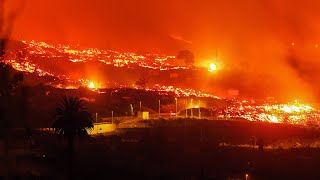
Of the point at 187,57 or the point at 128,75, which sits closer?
the point at 128,75

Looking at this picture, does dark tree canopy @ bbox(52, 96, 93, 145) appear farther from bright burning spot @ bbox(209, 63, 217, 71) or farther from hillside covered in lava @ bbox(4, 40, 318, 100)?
bright burning spot @ bbox(209, 63, 217, 71)

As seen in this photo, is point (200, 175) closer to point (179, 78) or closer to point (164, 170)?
point (164, 170)

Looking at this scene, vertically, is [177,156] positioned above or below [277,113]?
below

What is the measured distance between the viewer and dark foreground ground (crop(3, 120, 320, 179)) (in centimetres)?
2883

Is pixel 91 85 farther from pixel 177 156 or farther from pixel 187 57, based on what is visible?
pixel 177 156

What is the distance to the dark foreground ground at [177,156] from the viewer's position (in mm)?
28828

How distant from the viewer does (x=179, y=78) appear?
9238cm

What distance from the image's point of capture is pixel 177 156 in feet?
113

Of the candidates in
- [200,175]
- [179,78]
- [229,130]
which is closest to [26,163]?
[200,175]

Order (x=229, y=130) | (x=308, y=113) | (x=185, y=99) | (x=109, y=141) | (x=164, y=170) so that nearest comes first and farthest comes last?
(x=164, y=170)
(x=109, y=141)
(x=229, y=130)
(x=308, y=113)
(x=185, y=99)

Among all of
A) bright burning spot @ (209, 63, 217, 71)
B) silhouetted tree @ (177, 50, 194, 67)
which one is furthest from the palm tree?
silhouetted tree @ (177, 50, 194, 67)

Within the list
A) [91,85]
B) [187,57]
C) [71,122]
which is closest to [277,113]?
[91,85]

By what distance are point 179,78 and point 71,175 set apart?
65.5 metres

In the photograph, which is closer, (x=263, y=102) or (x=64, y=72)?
(x=263, y=102)
